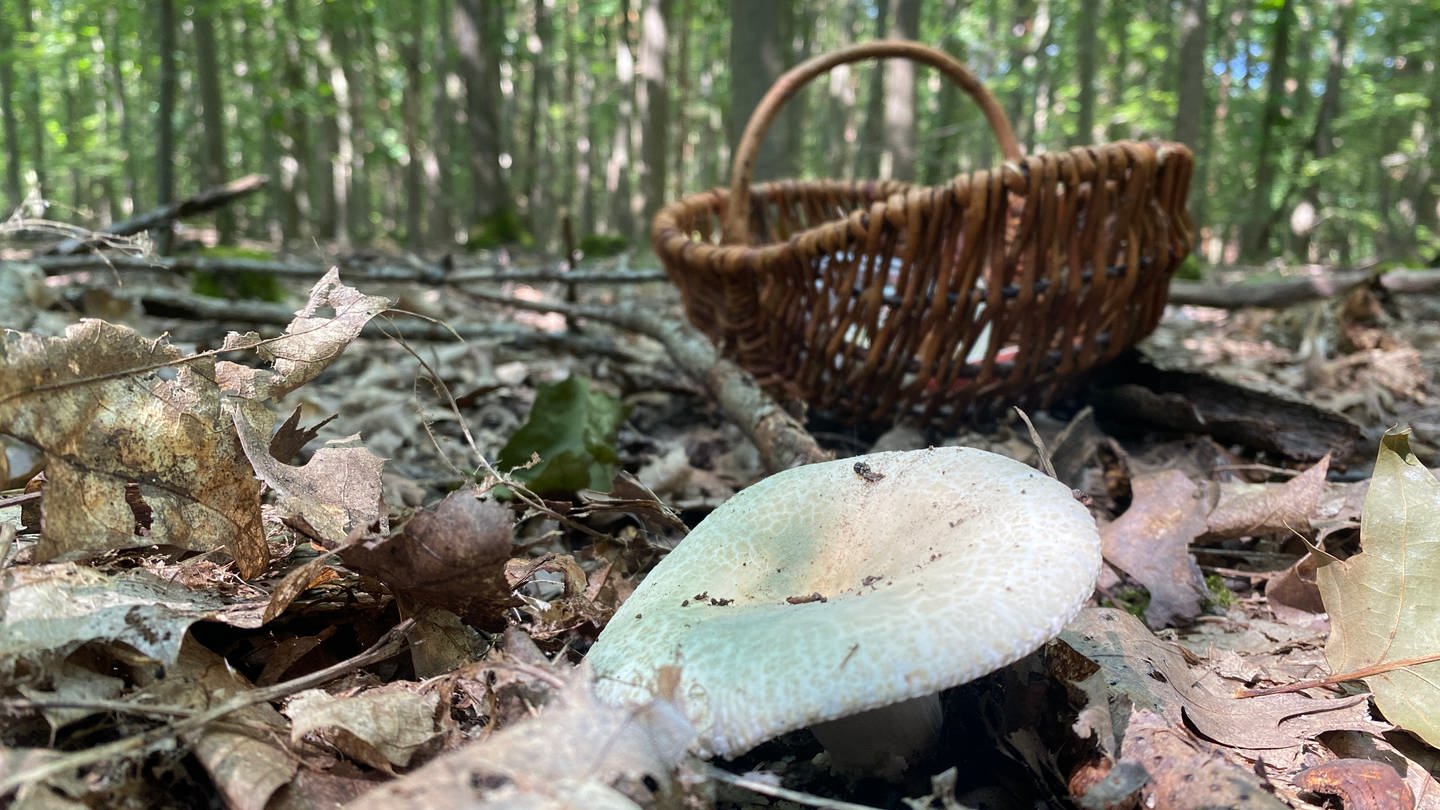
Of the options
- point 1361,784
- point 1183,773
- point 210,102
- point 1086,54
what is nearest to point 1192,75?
point 1086,54

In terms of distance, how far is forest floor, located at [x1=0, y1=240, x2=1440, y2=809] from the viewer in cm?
81

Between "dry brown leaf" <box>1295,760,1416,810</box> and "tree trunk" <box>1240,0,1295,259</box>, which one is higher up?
"tree trunk" <box>1240,0,1295,259</box>

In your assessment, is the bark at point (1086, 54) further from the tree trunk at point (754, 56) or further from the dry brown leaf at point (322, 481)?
the dry brown leaf at point (322, 481)

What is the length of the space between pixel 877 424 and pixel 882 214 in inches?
26.5

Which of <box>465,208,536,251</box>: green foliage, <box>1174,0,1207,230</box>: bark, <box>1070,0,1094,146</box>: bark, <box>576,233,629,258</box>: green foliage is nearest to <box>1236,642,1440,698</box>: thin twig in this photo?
<box>1174,0,1207,230</box>: bark

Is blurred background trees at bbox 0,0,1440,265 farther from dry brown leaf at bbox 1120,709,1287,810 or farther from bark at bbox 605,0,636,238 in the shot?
dry brown leaf at bbox 1120,709,1287,810

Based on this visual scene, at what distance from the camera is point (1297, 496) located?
61.4 inches

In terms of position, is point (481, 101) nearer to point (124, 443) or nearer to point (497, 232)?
point (497, 232)

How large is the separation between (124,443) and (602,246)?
32.2ft

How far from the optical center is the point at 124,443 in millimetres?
1055

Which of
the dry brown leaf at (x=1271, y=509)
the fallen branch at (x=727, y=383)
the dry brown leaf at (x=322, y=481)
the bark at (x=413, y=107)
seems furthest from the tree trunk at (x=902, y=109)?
the bark at (x=413, y=107)

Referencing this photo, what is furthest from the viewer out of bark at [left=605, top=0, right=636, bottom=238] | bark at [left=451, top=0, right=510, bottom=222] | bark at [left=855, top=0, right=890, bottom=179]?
bark at [left=605, top=0, right=636, bottom=238]

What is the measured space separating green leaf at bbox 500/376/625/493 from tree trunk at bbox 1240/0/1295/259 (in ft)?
33.6

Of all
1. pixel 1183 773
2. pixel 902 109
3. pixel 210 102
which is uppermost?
pixel 210 102
